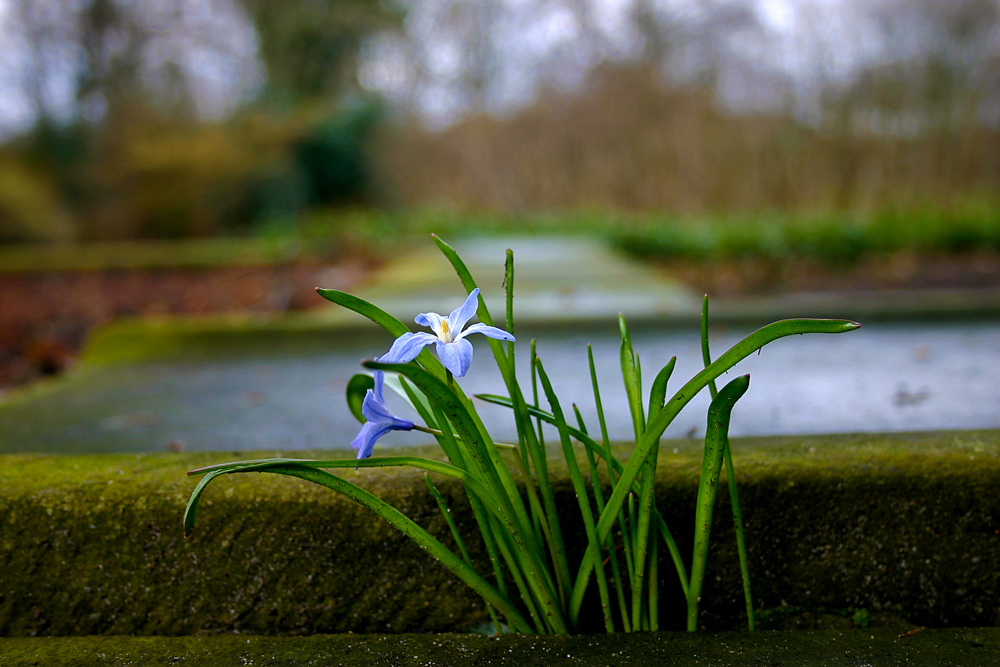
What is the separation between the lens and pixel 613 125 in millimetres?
13516

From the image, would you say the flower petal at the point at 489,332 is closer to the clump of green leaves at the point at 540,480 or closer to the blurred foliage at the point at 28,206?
the clump of green leaves at the point at 540,480

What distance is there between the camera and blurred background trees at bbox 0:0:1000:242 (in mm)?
11961

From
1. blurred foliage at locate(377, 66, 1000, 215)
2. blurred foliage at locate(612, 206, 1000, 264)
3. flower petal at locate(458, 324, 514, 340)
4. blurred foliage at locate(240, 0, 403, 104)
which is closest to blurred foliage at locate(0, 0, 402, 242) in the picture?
blurred foliage at locate(240, 0, 403, 104)

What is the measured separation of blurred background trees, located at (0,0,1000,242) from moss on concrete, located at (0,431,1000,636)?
1064 centimetres

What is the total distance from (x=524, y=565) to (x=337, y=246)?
7916 millimetres

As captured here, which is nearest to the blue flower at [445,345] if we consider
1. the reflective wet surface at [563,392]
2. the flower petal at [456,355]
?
the flower petal at [456,355]

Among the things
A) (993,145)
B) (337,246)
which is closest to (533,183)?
(337,246)

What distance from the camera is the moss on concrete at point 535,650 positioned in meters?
0.94

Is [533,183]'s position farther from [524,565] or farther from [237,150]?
[524,565]

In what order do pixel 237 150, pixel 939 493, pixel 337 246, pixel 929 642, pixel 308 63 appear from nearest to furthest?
pixel 929 642
pixel 939 493
pixel 337 246
pixel 237 150
pixel 308 63

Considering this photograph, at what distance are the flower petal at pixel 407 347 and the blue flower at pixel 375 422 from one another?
0.06m

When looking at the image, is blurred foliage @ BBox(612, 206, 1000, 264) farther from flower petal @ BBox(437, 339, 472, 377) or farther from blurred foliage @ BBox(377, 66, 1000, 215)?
flower petal @ BBox(437, 339, 472, 377)

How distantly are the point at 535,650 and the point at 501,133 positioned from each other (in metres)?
13.9

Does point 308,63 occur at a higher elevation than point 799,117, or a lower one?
higher
